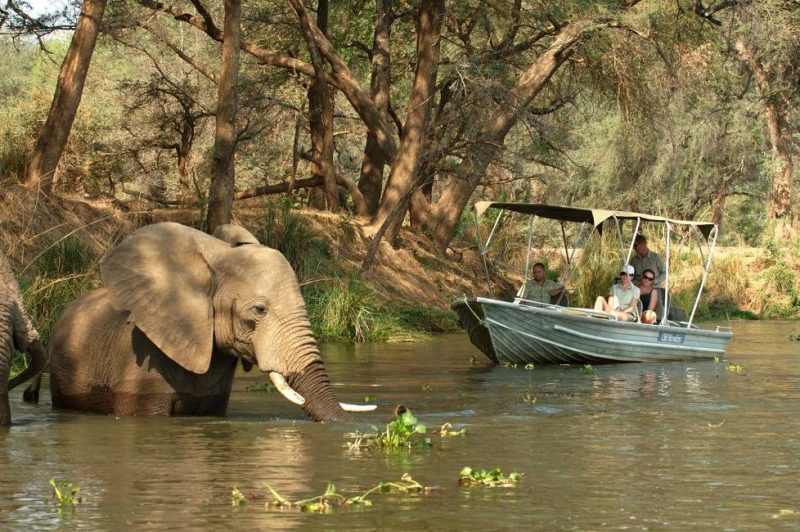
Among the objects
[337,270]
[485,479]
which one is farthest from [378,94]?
[485,479]

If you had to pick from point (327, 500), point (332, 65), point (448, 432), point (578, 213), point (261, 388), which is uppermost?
point (332, 65)

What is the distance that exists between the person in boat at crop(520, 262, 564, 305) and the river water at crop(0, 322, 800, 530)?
5.45 meters

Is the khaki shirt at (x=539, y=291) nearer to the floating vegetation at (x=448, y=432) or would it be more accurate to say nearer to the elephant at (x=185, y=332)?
the elephant at (x=185, y=332)

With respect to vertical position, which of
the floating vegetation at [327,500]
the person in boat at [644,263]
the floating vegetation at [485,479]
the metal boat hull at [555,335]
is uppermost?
the person in boat at [644,263]

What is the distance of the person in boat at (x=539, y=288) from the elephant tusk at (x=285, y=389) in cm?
1073

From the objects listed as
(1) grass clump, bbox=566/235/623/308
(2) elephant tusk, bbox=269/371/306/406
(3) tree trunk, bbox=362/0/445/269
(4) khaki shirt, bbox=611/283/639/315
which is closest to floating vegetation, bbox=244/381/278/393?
(2) elephant tusk, bbox=269/371/306/406

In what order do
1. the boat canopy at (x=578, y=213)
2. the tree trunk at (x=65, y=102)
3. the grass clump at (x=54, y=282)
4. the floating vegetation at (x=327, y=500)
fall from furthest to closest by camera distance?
the tree trunk at (x=65, y=102), the boat canopy at (x=578, y=213), the grass clump at (x=54, y=282), the floating vegetation at (x=327, y=500)

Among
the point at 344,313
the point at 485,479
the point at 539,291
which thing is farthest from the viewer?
the point at 344,313

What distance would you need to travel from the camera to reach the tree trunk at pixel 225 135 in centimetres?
2236

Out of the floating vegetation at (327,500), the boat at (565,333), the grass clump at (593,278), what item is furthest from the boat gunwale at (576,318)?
the floating vegetation at (327,500)

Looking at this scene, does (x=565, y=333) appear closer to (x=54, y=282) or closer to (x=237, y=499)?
(x=54, y=282)

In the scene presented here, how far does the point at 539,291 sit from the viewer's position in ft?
71.7

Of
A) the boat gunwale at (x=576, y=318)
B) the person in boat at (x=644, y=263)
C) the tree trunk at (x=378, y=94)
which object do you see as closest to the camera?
the boat gunwale at (x=576, y=318)

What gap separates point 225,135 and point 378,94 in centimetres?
Result: 801
